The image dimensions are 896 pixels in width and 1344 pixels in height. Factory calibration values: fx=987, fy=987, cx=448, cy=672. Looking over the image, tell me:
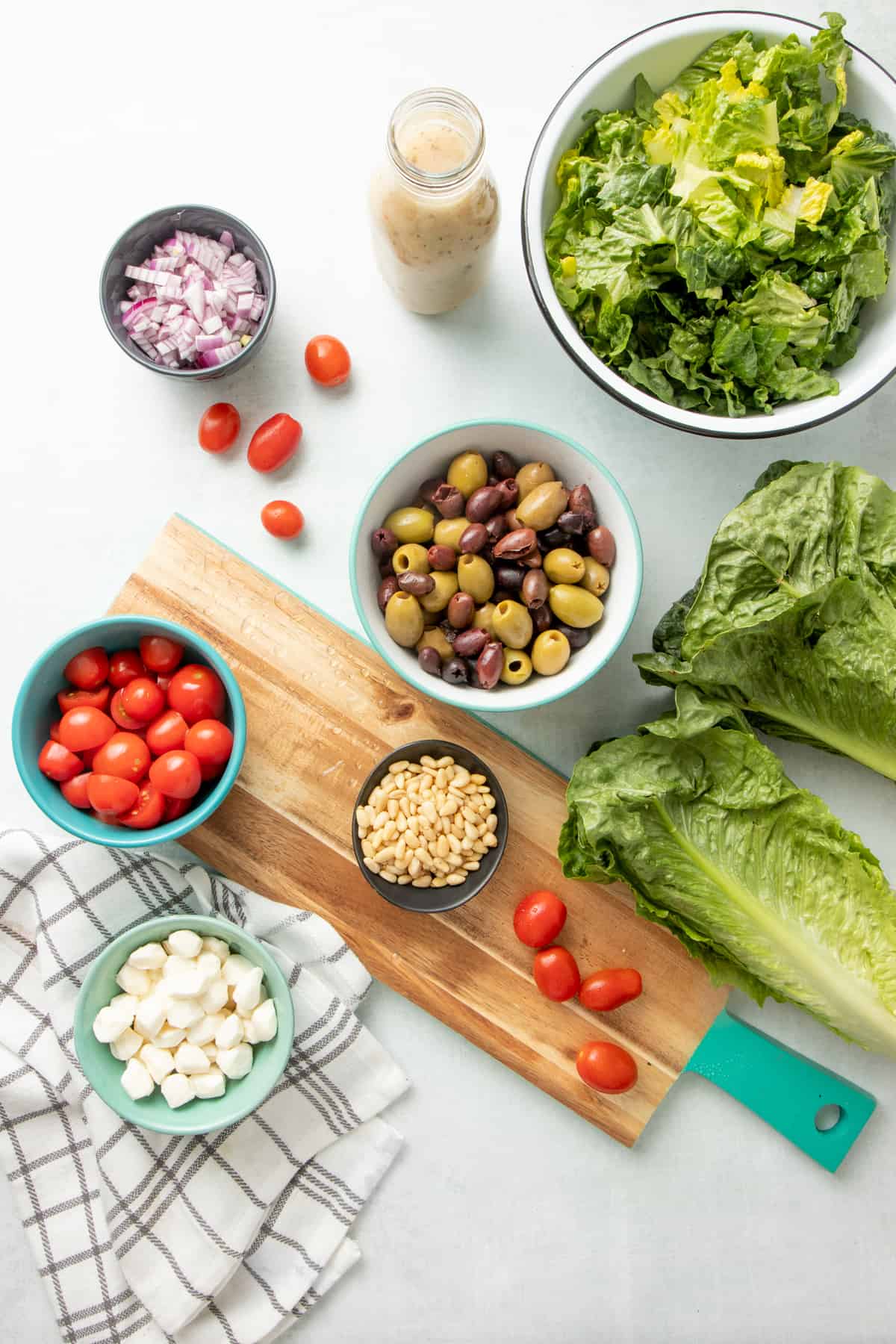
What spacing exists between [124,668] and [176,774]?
0.26m

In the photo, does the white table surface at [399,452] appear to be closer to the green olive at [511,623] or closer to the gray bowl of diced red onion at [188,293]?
the gray bowl of diced red onion at [188,293]

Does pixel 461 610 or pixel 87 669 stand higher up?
pixel 461 610

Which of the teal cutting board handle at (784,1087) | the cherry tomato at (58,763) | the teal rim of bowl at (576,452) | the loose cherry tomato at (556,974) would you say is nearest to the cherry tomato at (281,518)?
the teal rim of bowl at (576,452)

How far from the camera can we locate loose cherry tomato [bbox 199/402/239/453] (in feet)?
6.40

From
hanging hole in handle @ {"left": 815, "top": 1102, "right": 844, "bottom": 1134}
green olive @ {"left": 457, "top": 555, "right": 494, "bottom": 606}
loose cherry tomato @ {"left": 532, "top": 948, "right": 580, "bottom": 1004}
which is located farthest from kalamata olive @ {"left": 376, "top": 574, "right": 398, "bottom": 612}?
hanging hole in handle @ {"left": 815, "top": 1102, "right": 844, "bottom": 1134}

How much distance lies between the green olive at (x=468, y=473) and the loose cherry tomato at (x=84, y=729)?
2.06 ft

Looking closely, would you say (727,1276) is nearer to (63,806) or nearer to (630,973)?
(630,973)

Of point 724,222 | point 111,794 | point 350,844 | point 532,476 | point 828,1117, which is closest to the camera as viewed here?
point 724,222

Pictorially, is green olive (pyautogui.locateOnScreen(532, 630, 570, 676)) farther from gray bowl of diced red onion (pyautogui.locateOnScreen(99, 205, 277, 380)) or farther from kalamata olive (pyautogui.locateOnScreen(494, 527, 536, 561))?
gray bowl of diced red onion (pyautogui.locateOnScreen(99, 205, 277, 380))

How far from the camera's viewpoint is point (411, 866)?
1814 mm

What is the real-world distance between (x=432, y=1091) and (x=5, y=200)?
2028 millimetres

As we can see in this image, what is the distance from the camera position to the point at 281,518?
76.0 inches

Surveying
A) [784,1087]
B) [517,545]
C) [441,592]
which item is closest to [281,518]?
[441,592]

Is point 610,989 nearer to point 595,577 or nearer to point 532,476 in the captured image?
point 595,577
